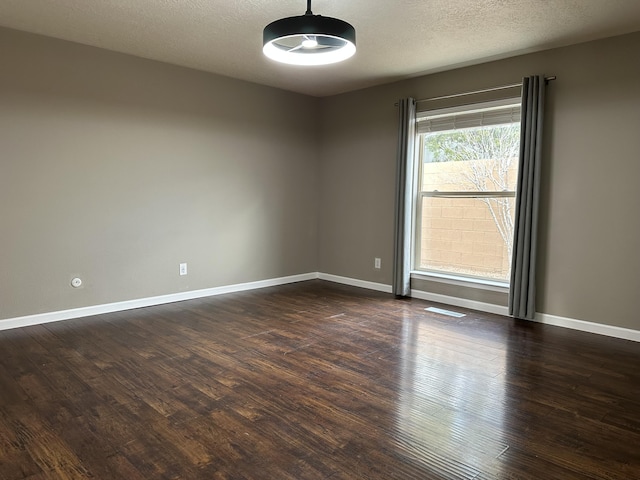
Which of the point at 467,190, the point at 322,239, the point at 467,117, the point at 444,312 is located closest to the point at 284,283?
the point at 322,239

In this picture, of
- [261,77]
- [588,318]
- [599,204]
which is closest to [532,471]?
[588,318]

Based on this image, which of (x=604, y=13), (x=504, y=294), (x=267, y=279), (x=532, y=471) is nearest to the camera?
(x=532, y=471)

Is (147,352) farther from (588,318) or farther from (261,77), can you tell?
(588,318)

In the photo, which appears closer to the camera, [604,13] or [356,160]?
[604,13]

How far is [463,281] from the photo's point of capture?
4.82 metres

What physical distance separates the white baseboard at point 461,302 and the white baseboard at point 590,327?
382 millimetres

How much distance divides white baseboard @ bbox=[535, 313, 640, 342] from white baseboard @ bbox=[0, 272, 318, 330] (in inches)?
123

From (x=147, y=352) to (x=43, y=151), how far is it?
207 centimetres

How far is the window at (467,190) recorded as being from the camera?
14.8ft

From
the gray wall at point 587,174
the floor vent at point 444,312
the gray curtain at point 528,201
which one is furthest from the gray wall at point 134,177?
the gray curtain at point 528,201

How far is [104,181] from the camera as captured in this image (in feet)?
14.0

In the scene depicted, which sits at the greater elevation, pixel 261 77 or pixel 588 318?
pixel 261 77

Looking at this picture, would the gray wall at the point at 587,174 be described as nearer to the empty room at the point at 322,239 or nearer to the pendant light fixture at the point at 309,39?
the empty room at the point at 322,239

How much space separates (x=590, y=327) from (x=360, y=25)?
328 cm
